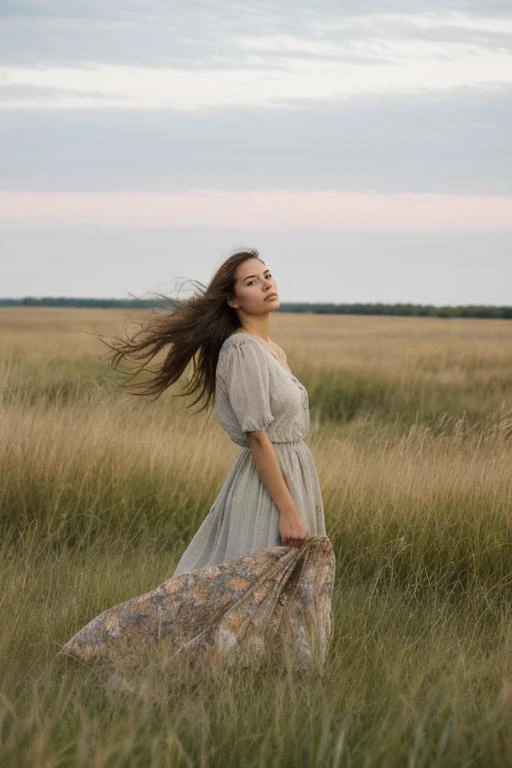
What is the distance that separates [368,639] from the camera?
450 cm

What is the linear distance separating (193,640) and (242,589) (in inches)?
9.5

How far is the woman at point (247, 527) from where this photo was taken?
12.6ft

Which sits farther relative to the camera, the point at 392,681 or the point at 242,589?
the point at 242,589

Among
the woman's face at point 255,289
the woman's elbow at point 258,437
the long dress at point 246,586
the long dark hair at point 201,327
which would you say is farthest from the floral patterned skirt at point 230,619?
the woman's face at point 255,289

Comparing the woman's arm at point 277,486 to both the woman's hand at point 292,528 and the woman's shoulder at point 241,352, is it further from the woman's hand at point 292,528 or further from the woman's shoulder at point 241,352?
the woman's shoulder at point 241,352

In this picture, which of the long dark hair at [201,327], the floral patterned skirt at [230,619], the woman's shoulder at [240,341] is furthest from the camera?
the long dark hair at [201,327]

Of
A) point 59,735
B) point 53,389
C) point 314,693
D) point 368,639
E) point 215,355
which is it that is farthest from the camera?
point 53,389

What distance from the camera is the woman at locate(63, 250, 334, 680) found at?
3.83 meters

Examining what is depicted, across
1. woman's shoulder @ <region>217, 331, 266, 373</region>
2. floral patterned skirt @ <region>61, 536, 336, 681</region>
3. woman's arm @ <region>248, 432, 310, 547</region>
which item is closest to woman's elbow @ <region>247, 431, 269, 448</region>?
woman's arm @ <region>248, 432, 310, 547</region>

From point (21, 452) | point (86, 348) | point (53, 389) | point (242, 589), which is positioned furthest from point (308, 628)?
point (86, 348)

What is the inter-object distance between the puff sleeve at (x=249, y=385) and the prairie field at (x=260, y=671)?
854mm

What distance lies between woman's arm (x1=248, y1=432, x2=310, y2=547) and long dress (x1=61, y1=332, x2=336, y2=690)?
51mm

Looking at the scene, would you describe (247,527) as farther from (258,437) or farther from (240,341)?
(240,341)

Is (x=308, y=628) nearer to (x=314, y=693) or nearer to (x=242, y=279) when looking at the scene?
(x=314, y=693)
